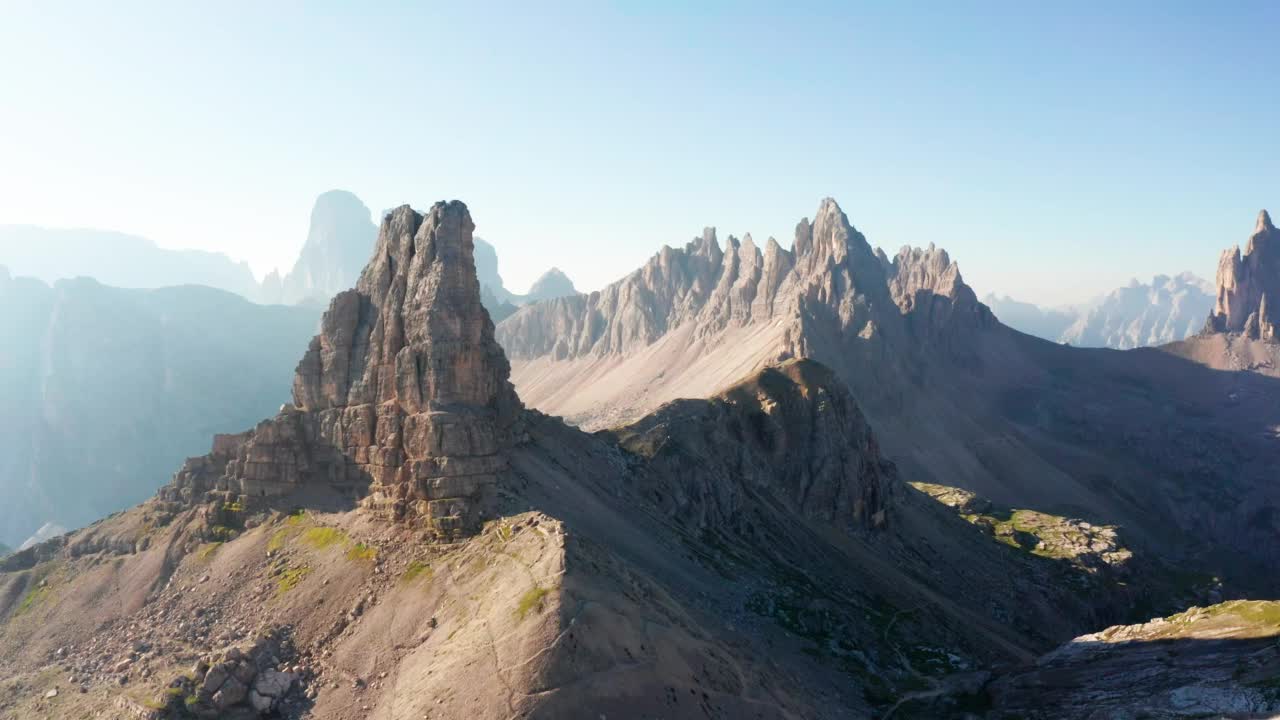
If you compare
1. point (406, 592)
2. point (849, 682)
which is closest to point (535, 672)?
point (406, 592)

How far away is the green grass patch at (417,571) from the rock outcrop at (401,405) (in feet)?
9.54

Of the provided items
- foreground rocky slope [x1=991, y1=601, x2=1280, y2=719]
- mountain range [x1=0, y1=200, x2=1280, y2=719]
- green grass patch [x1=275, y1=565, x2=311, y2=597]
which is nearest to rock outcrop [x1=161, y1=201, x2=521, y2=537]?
mountain range [x1=0, y1=200, x2=1280, y2=719]

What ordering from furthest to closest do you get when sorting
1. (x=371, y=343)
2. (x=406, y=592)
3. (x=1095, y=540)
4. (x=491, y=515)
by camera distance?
1. (x=1095, y=540)
2. (x=371, y=343)
3. (x=491, y=515)
4. (x=406, y=592)

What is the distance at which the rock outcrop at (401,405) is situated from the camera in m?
60.0

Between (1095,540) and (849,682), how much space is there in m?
104

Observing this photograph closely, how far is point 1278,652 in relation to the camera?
2112 inches

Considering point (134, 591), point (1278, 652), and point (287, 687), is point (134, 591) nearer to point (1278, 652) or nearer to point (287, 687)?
point (287, 687)

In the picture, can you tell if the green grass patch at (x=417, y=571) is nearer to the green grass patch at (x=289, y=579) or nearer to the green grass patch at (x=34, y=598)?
the green grass patch at (x=289, y=579)

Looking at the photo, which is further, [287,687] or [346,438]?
[346,438]

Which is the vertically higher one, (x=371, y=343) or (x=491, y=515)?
(x=371, y=343)

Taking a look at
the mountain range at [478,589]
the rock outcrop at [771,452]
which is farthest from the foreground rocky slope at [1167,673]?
the rock outcrop at [771,452]

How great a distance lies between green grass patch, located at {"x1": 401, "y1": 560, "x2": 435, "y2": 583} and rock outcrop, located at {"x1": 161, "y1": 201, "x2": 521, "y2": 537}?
2.91 meters

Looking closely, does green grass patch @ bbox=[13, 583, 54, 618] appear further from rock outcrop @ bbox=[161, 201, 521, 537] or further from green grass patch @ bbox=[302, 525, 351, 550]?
green grass patch @ bbox=[302, 525, 351, 550]

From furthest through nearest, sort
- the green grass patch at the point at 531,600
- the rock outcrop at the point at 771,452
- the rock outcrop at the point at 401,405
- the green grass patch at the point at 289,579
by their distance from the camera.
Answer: the rock outcrop at the point at 771,452
the rock outcrop at the point at 401,405
the green grass patch at the point at 289,579
the green grass patch at the point at 531,600
